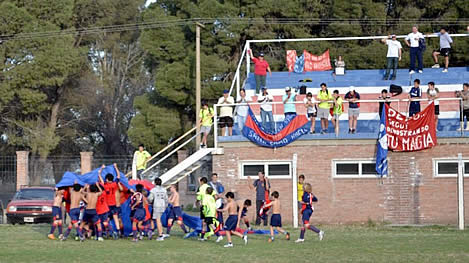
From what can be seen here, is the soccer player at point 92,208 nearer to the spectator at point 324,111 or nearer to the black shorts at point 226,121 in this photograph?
the black shorts at point 226,121

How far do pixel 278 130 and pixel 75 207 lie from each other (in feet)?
28.3

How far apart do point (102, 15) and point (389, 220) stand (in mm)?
36186

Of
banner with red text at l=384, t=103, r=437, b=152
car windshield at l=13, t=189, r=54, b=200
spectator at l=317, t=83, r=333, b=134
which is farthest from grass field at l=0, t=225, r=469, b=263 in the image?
car windshield at l=13, t=189, r=54, b=200

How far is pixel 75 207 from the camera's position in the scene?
22109 millimetres

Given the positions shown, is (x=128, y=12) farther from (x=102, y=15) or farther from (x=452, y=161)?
(x=452, y=161)

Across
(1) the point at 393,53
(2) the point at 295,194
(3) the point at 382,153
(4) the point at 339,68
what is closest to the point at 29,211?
(2) the point at 295,194

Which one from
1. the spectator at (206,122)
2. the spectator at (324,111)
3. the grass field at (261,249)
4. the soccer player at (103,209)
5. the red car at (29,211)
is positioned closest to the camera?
the grass field at (261,249)

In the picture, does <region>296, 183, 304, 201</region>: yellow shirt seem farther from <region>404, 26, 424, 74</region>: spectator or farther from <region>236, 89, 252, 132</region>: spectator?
<region>404, 26, 424, 74</region>: spectator

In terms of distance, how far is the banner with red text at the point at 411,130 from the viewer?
2720cm

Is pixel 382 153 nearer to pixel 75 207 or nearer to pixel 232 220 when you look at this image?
pixel 232 220

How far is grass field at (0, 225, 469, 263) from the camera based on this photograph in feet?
56.2

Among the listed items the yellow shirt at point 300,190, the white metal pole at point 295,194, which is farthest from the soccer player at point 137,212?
the yellow shirt at point 300,190

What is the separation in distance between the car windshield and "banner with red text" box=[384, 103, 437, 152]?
1285cm

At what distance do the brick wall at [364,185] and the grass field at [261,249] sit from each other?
10.7 feet
